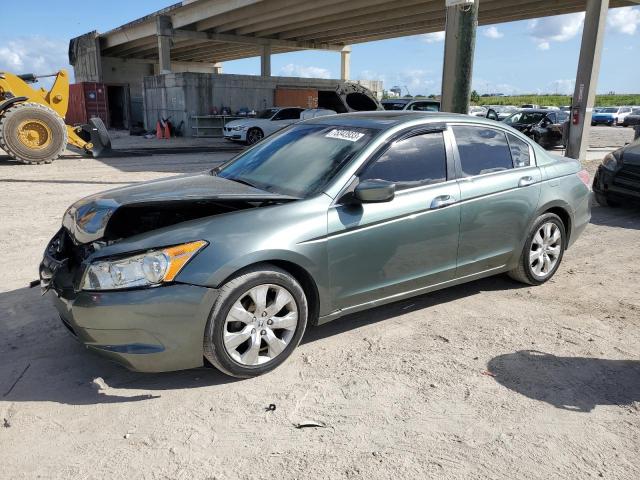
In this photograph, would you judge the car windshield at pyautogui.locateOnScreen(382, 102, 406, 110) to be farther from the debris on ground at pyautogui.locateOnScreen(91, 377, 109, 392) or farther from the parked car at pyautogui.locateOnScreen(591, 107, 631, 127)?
the parked car at pyautogui.locateOnScreen(591, 107, 631, 127)

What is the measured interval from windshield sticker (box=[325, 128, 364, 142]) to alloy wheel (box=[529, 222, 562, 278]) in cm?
197

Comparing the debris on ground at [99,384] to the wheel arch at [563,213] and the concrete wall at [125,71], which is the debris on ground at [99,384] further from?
the concrete wall at [125,71]

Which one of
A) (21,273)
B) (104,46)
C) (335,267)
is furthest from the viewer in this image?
(104,46)

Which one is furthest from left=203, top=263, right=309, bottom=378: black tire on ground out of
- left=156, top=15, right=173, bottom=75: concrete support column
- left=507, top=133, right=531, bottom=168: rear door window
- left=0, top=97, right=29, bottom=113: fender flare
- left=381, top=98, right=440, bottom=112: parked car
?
left=156, top=15, right=173, bottom=75: concrete support column


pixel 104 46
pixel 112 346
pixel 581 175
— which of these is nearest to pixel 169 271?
pixel 112 346

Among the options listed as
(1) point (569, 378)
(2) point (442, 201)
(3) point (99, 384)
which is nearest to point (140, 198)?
(3) point (99, 384)

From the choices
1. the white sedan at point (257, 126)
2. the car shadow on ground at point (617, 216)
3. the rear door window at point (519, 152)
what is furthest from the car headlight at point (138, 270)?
the white sedan at point (257, 126)

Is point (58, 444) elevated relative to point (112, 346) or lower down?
lower down

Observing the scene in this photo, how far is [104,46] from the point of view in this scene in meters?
43.6

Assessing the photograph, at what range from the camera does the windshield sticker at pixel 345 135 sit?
13.4 feet

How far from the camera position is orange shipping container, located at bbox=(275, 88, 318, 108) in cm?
3097

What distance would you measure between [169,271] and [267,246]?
0.59 m

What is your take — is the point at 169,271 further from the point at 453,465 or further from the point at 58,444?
the point at 453,465

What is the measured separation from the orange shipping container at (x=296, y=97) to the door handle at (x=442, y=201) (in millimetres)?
27701
